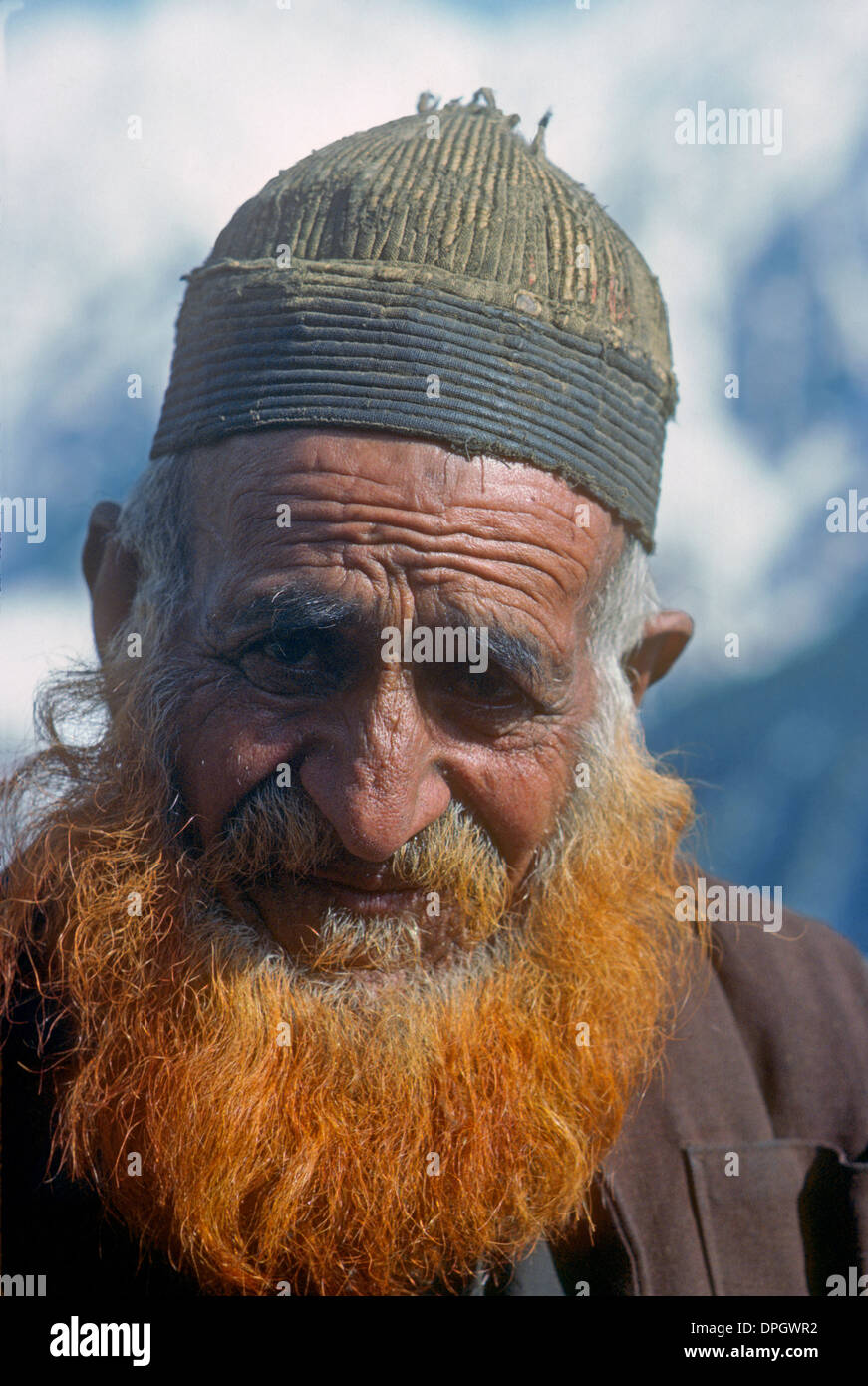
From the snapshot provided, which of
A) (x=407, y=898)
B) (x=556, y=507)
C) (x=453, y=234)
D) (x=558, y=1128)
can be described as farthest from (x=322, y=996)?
(x=453, y=234)

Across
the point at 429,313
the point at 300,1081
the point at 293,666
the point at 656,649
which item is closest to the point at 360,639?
the point at 293,666

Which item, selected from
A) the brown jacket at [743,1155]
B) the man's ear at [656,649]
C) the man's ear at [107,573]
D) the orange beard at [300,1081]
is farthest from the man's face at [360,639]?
the brown jacket at [743,1155]

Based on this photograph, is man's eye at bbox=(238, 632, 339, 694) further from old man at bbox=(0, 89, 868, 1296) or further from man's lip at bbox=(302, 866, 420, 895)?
man's lip at bbox=(302, 866, 420, 895)

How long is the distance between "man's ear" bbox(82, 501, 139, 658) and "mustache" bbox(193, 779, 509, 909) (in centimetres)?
52

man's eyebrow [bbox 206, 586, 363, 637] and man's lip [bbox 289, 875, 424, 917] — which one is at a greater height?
man's eyebrow [bbox 206, 586, 363, 637]

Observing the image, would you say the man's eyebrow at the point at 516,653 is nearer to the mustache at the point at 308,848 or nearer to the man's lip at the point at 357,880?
the mustache at the point at 308,848

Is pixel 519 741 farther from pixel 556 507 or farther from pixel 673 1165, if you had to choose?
pixel 673 1165

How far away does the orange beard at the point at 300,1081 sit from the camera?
Result: 64.3 inches

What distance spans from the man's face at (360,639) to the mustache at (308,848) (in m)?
0.02

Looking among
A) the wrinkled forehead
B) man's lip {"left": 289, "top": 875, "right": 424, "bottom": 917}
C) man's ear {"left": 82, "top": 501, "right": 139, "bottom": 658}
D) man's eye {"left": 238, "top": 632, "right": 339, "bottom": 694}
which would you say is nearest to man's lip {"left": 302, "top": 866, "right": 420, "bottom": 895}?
man's lip {"left": 289, "top": 875, "right": 424, "bottom": 917}

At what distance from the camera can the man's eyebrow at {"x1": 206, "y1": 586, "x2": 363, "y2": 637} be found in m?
1.61

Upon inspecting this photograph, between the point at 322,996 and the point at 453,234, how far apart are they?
1.22 m

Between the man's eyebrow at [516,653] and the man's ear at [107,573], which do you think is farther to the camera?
the man's ear at [107,573]

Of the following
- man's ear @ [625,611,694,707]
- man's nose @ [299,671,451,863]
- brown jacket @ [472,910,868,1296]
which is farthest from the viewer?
man's ear @ [625,611,694,707]
